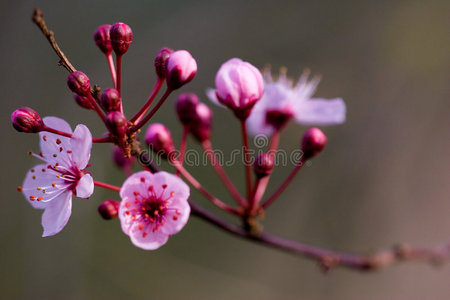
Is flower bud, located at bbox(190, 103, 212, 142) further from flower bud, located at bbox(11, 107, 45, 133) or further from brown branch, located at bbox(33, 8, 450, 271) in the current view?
flower bud, located at bbox(11, 107, 45, 133)

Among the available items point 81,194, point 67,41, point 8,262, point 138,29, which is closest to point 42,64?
point 67,41

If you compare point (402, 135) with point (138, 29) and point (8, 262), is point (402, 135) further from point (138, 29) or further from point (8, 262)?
point (8, 262)

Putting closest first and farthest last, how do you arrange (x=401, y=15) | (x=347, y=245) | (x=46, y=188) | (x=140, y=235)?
(x=140, y=235)
(x=46, y=188)
(x=347, y=245)
(x=401, y=15)

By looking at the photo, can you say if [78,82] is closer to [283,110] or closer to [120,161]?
[120,161]

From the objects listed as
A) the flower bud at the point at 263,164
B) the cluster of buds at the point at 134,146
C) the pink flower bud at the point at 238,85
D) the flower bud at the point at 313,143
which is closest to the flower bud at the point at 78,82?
the cluster of buds at the point at 134,146

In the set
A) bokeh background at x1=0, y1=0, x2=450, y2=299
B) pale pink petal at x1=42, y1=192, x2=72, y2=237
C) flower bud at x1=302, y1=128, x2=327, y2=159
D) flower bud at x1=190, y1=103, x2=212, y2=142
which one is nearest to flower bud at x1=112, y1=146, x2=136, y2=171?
flower bud at x1=190, y1=103, x2=212, y2=142

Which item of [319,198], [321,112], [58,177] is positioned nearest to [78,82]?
[58,177]
